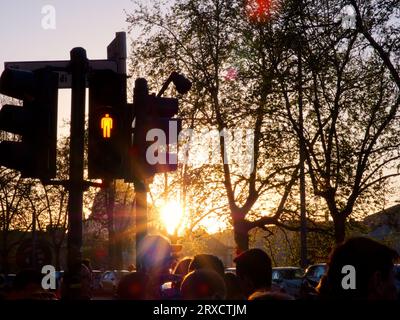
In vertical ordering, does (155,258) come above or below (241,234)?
below

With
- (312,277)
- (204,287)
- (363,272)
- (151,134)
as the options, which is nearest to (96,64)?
(151,134)

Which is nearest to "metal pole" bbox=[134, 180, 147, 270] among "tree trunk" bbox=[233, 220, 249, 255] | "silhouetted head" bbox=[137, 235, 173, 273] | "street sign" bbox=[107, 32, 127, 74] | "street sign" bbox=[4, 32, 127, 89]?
"silhouetted head" bbox=[137, 235, 173, 273]

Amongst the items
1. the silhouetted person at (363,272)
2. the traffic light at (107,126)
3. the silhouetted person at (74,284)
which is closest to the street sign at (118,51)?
the traffic light at (107,126)

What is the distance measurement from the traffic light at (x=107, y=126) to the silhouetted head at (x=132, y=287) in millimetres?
1244

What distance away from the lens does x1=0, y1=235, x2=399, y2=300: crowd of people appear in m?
3.53

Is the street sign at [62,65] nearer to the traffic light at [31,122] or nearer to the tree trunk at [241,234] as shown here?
the traffic light at [31,122]

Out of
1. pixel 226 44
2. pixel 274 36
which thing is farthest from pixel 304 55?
pixel 226 44

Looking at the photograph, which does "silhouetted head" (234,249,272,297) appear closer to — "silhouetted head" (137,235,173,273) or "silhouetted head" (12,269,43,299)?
"silhouetted head" (137,235,173,273)

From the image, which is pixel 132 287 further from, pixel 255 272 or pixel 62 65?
pixel 62 65

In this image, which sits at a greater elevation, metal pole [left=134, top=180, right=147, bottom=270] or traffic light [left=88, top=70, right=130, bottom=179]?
traffic light [left=88, top=70, right=130, bottom=179]

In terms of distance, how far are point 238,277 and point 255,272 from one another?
0.43m

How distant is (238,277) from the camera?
20.1 feet

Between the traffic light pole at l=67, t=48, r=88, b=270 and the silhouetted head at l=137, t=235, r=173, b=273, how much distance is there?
0.65 m
